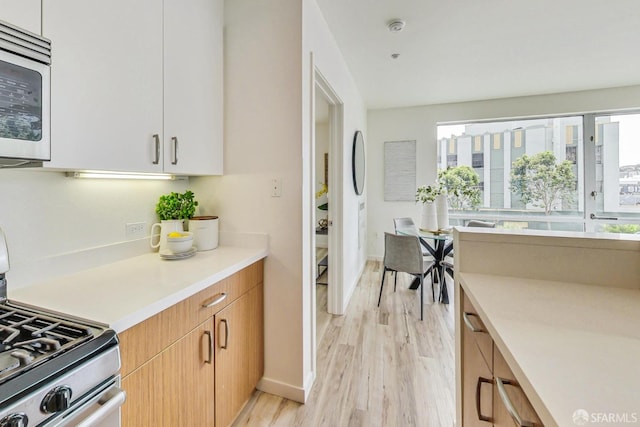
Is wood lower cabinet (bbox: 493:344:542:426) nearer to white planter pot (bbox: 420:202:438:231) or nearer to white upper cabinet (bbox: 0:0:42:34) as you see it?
white upper cabinet (bbox: 0:0:42:34)

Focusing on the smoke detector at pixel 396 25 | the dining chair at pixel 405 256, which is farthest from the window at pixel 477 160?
the smoke detector at pixel 396 25

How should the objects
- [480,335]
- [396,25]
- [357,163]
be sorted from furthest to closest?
[357,163] < [396,25] < [480,335]

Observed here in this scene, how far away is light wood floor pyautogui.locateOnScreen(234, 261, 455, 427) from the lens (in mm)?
1535

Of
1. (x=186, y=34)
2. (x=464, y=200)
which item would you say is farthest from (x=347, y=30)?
(x=464, y=200)

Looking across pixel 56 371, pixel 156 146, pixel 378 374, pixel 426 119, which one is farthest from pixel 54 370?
pixel 426 119

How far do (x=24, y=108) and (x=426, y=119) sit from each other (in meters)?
4.60

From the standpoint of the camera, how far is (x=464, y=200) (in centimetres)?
442

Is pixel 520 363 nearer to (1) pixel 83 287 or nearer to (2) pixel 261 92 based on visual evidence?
(1) pixel 83 287

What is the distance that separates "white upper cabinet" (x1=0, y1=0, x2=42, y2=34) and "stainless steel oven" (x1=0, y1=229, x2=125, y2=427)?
85 centimetres

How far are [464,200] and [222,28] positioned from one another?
159 inches

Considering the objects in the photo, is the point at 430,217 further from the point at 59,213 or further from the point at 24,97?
the point at 24,97

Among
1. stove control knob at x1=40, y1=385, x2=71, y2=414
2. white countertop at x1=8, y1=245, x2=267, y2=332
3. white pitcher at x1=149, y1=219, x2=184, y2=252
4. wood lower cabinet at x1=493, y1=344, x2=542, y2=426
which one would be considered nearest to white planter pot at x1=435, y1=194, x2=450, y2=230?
white countertop at x1=8, y1=245, x2=267, y2=332

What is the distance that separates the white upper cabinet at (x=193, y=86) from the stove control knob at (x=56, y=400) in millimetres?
947

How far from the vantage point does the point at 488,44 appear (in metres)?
2.55
